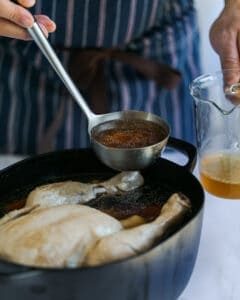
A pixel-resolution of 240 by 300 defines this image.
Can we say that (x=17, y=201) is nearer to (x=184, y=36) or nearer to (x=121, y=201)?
(x=121, y=201)

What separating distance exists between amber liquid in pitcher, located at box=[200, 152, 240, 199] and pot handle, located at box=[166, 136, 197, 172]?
7 centimetres

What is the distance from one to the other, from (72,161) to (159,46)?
1.05 ft

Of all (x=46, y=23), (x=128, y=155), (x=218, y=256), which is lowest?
(x=218, y=256)

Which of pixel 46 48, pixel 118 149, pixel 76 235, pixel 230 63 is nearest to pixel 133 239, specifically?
pixel 76 235

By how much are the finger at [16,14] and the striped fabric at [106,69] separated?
17 centimetres

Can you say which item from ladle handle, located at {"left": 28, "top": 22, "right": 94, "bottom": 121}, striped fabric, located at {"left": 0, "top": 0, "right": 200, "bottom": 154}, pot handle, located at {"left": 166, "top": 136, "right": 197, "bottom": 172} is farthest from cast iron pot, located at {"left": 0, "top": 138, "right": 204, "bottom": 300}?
striped fabric, located at {"left": 0, "top": 0, "right": 200, "bottom": 154}

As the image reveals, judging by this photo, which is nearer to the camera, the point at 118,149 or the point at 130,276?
the point at 130,276

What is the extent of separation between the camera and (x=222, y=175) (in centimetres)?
82

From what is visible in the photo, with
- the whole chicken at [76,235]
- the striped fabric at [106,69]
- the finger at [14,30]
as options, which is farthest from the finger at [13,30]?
the whole chicken at [76,235]

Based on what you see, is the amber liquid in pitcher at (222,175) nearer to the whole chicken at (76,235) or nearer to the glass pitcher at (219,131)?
the glass pitcher at (219,131)

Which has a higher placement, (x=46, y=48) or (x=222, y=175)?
(x=46, y=48)

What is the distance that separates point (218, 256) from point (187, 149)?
13 cm

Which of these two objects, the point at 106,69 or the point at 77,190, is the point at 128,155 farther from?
the point at 106,69

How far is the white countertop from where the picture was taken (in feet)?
2.30
